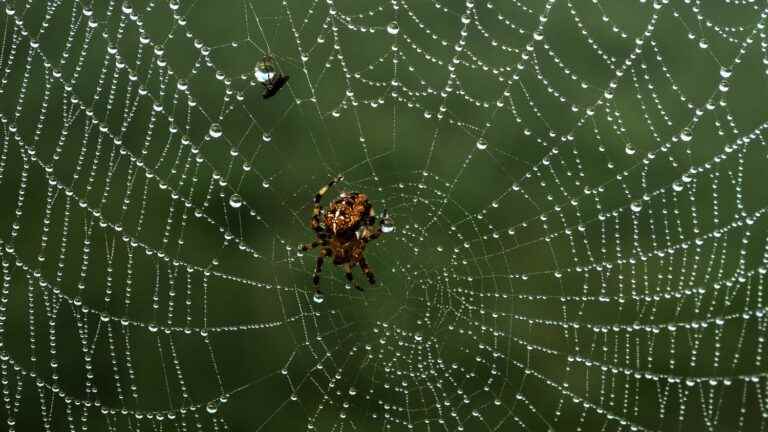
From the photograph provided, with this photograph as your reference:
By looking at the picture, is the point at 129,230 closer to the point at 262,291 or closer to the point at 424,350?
the point at 262,291

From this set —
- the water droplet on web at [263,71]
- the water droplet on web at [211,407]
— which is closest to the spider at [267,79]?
the water droplet on web at [263,71]

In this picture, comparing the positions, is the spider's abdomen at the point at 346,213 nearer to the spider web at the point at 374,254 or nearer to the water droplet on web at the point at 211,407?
Result: the water droplet on web at the point at 211,407

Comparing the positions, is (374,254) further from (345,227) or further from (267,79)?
(267,79)

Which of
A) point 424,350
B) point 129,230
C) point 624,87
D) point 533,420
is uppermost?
point 624,87

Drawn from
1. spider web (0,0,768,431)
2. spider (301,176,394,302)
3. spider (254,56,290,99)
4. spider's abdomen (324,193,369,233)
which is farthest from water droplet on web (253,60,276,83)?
spider web (0,0,768,431)

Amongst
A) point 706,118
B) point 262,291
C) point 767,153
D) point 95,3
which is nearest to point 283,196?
point 262,291

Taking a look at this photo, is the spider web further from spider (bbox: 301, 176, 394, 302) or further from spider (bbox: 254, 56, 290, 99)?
spider (bbox: 254, 56, 290, 99)

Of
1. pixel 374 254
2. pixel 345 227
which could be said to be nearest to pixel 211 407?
pixel 345 227
